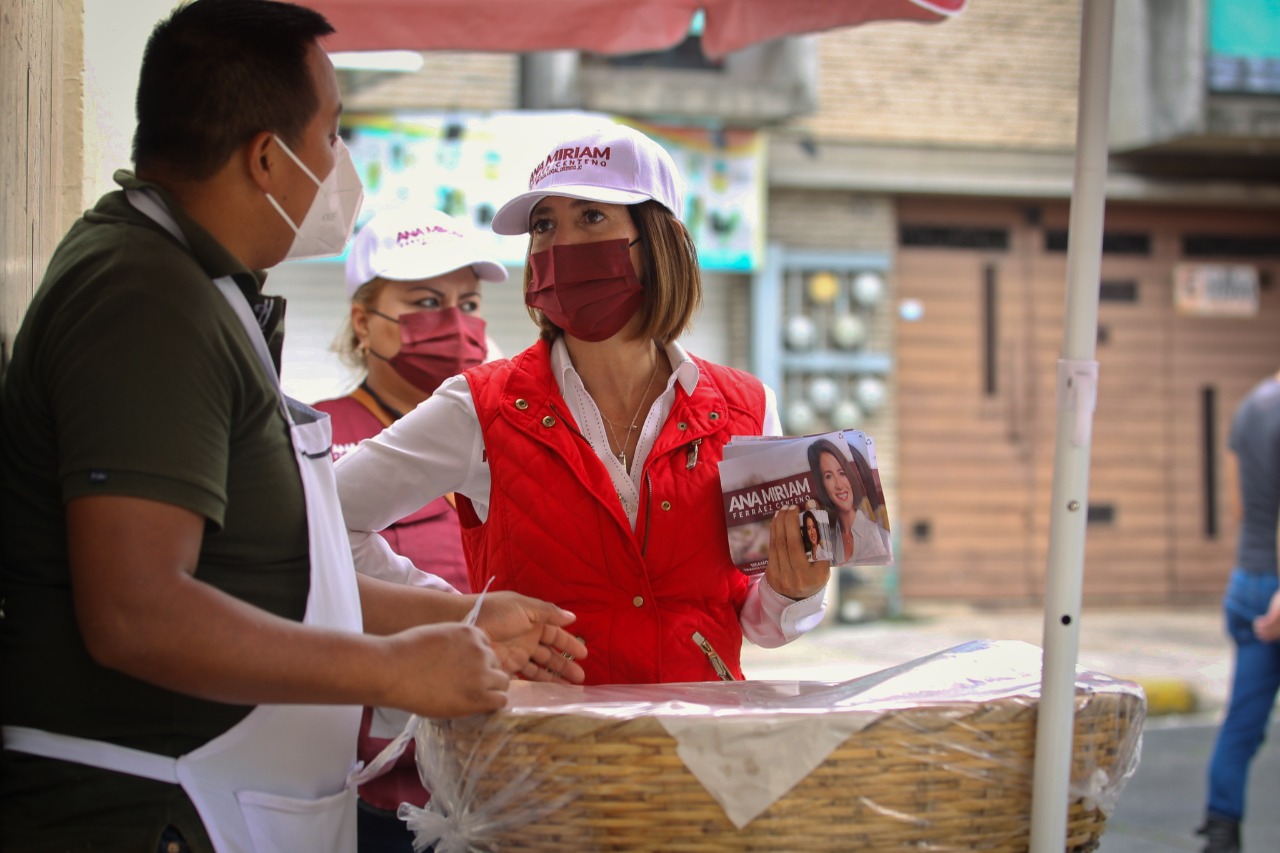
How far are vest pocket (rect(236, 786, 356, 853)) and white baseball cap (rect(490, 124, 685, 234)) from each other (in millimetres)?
1193

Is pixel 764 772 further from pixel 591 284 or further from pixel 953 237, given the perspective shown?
Answer: pixel 953 237

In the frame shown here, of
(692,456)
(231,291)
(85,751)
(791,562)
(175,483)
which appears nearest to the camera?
(175,483)

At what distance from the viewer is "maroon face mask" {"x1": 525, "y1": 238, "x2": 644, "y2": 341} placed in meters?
2.61

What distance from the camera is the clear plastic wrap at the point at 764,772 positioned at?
1694mm

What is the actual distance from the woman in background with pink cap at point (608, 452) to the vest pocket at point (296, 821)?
561 mm

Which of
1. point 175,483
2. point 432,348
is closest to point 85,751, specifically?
point 175,483

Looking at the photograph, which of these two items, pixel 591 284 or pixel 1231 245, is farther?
pixel 1231 245

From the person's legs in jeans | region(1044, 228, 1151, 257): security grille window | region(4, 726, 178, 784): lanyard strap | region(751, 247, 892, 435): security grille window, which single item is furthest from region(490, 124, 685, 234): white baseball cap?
region(1044, 228, 1151, 257): security grille window

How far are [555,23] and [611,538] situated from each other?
5.94 feet

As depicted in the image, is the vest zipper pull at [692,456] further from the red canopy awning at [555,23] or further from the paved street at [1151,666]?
the paved street at [1151,666]

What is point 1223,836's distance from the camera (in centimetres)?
544

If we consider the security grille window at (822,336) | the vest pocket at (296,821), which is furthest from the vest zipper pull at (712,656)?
the security grille window at (822,336)

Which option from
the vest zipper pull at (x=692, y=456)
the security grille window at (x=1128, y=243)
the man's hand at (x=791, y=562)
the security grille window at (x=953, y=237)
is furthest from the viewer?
the security grille window at (x=1128, y=243)

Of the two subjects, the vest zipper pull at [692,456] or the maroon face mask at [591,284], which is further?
the maroon face mask at [591,284]
